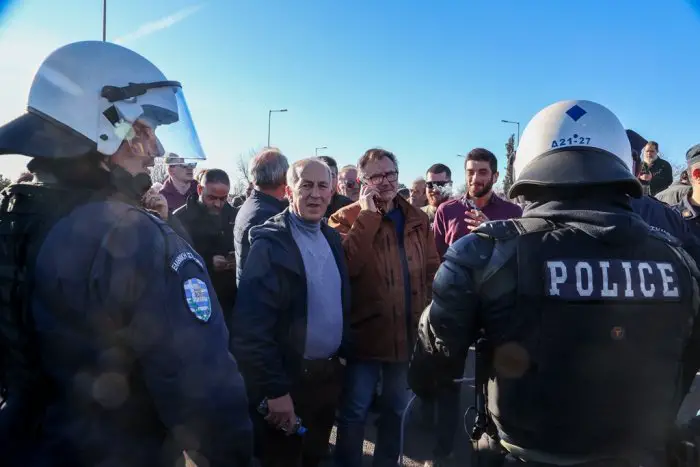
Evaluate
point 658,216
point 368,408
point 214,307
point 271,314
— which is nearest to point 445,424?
point 368,408

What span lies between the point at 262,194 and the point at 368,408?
1518 mm

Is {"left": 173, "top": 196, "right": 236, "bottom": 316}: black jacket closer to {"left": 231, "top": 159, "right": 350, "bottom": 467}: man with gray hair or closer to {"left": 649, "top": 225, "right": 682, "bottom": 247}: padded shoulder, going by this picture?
{"left": 231, "top": 159, "right": 350, "bottom": 467}: man with gray hair

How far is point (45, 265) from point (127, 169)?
37cm

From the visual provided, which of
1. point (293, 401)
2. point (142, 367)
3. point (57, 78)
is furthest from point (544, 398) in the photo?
point (57, 78)

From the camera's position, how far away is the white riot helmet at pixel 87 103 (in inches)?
51.2

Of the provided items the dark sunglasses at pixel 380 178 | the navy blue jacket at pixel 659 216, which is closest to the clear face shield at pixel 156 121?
the dark sunglasses at pixel 380 178

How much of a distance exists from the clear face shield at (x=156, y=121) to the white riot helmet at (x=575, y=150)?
119cm

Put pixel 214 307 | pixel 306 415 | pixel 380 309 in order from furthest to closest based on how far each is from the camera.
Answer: pixel 380 309, pixel 306 415, pixel 214 307

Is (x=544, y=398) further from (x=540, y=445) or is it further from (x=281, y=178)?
(x=281, y=178)

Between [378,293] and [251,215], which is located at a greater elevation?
[251,215]

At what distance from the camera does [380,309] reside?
288cm

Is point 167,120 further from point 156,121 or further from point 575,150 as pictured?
point 575,150

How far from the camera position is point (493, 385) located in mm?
1556

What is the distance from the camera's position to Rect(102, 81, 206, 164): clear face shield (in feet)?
4.63
